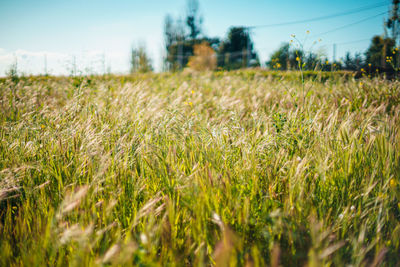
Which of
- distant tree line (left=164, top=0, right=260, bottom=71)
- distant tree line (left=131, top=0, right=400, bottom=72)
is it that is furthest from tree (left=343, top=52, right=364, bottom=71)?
distant tree line (left=164, top=0, right=260, bottom=71)

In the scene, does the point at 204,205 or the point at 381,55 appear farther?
the point at 381,55

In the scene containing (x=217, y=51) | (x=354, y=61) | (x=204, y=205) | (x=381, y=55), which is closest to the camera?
(x=204, y=205)

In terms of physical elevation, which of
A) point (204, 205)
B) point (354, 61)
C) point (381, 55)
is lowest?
point (204, 205)

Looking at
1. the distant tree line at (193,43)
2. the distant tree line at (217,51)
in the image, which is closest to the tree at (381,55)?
the distant tree line at (217,51)

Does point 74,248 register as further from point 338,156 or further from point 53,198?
point 338,156

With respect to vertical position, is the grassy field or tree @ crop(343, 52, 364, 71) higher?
tree @ crop(343, 52, 364, 71)

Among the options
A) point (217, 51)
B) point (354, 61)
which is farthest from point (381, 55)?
point (217, 51)

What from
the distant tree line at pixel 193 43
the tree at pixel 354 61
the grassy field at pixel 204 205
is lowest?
the grassy field at pixel 204 205

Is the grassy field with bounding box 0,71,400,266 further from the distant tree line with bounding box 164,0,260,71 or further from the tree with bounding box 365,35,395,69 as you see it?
the distant tree line with bounding box 164,0,260,71

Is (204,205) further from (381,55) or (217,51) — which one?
(217,51)

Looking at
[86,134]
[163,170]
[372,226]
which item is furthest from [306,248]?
[86,134]

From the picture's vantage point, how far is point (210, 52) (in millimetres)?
27531

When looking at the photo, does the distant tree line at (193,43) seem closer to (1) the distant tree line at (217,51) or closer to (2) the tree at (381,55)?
(1) the distant tree line at (217,51)

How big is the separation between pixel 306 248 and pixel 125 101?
8.34 ft
